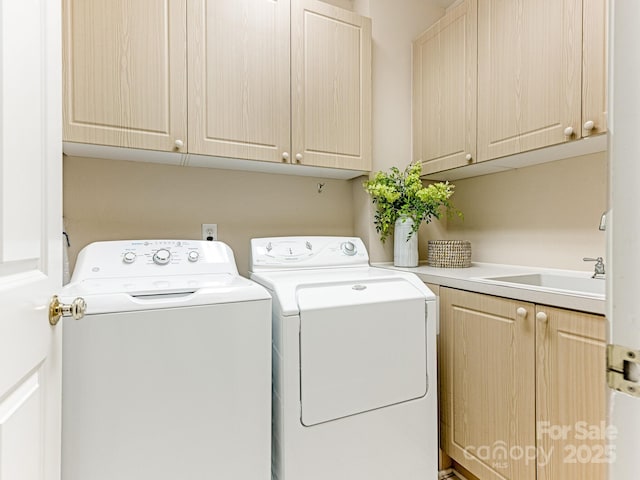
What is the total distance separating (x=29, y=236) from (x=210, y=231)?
121cm

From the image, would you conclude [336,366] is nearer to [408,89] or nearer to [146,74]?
[146,74]

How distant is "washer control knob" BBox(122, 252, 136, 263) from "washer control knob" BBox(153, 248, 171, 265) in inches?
3.1

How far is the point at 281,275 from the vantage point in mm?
1650

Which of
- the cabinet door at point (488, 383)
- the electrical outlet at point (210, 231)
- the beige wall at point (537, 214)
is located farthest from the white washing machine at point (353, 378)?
the beige wall at point (537, 214)

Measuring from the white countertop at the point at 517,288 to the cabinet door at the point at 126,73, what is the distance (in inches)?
52.7

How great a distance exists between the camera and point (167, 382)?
1.09m

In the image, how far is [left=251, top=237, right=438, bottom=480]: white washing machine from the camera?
1229 mm

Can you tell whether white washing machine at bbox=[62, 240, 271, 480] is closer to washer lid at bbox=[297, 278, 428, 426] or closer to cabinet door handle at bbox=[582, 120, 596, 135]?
washer lid at bbox=[297, 278, 428, 426]

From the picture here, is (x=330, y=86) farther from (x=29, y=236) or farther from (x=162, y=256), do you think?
(x=29, y=236)

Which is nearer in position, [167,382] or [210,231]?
[167,382]

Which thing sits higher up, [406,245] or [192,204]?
[192,204]

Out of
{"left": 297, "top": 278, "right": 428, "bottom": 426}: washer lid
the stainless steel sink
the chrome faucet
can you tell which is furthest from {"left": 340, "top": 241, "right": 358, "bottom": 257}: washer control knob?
the chrome faucet

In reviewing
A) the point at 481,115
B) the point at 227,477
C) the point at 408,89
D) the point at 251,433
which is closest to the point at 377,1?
the point at 408,89

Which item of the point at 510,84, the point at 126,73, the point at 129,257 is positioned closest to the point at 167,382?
the point at 129,257
